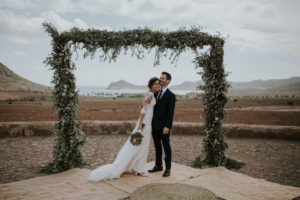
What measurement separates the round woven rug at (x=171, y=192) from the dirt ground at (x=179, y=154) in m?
1.94

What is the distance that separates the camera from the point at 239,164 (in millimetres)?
6047

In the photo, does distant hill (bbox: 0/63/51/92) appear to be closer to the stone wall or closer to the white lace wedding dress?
the stone wall

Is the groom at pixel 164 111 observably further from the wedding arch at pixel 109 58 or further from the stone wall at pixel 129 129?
the stone wall at pixel 129 129

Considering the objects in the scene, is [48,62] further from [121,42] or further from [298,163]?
[298,163]

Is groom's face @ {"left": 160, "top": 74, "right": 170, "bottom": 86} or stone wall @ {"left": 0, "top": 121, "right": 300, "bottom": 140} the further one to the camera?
stone wall @ {"left": 0, "top": 121, "right": 300, "bottom": 140}

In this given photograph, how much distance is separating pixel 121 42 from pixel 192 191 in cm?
363

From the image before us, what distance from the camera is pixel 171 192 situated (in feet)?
13.6

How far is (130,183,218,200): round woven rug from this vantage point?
155 inches

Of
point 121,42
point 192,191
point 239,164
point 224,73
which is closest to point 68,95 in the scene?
point 121,42

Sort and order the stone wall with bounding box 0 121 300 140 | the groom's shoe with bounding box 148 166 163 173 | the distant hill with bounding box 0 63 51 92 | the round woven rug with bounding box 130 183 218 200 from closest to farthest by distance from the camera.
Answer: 1. the round woven rug with bounding box 130 183 218 200
2. the groom's shoe with bounding box 148 166 163 173
3. the stone wall with bounding box 0 121 300 140
4. the distant hill with bounding box 0 63 51 92

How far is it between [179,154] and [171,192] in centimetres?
312

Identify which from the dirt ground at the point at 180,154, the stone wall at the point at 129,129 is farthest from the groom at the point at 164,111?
the stone wall at the point at 129,129

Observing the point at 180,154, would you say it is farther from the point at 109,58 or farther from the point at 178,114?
the point at 178,114

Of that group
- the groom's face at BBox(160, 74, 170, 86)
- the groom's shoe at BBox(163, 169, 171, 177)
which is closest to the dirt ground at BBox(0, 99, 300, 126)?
the groom's shoe at BBox(163, 169, 171, 177)
